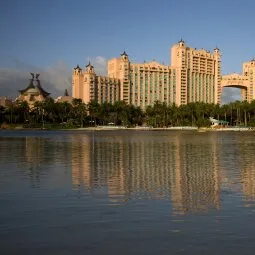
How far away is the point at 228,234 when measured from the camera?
10.9m

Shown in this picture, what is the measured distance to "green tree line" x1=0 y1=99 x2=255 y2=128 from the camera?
163 meters

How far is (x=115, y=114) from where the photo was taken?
176 m

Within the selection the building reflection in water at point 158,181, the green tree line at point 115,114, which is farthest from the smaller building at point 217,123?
the building reflection in water at point 158,181

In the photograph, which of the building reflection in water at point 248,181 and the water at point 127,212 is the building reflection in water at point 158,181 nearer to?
the water at point 127,212

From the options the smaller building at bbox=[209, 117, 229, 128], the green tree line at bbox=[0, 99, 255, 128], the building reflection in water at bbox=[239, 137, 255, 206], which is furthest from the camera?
the green tree line at bbox=[0, 99, 255, 128]

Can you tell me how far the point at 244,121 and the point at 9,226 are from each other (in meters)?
160

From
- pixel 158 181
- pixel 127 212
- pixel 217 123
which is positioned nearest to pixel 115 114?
pixel 217 123

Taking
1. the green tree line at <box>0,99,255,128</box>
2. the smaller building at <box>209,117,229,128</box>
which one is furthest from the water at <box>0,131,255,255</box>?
the green tree line at <box>0,99,255,128</box>

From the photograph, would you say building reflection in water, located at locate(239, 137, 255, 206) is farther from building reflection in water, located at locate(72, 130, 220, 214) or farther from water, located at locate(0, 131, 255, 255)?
building reflection in water, located at locate(72, 130, 220, 214)

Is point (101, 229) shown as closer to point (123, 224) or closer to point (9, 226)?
point (123, 224)

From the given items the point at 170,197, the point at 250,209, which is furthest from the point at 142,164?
the point at 250,209

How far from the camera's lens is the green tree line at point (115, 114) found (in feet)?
534

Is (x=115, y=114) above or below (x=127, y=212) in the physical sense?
above

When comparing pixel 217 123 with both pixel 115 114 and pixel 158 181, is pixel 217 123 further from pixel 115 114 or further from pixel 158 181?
pixel 158 181
